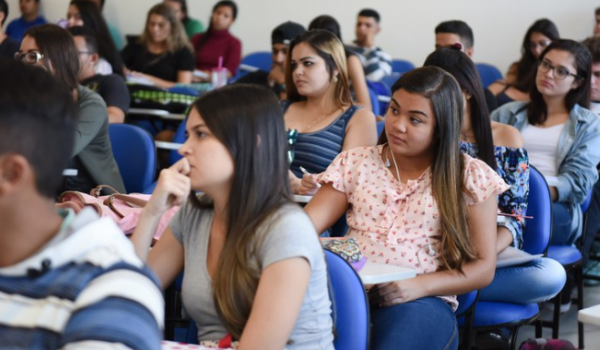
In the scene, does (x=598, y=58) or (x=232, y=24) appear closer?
(x=598, y=58)

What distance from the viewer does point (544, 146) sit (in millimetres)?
3754

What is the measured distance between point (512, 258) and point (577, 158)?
1.15m

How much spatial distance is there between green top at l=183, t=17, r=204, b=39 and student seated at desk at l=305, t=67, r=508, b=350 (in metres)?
5.30

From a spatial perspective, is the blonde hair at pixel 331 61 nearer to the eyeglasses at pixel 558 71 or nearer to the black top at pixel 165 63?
the eyeglasses at pixel 558 71

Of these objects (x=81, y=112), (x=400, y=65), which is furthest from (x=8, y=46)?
(x=400, y=65)

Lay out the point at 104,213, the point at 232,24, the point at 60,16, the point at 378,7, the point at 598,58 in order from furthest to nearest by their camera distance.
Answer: the point at 60,16 → the point at 232,24 → the point at 378,7 → the point at 598,58 → the point at 104,213


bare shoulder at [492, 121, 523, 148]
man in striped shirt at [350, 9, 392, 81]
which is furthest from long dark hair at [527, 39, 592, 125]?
man in striped shirt at [350, 9, 392, 81]

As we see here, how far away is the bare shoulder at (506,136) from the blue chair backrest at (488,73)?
10.7ft

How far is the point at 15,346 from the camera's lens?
3.27ft

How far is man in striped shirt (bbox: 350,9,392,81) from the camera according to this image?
6.03m

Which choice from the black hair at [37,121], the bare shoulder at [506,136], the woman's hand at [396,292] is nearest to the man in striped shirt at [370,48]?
the bare shoulder at [506,136]

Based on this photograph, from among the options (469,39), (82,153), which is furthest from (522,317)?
(469,39)

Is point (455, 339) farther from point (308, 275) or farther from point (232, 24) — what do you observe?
point (232, 24)

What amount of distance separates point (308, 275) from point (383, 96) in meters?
3.91
